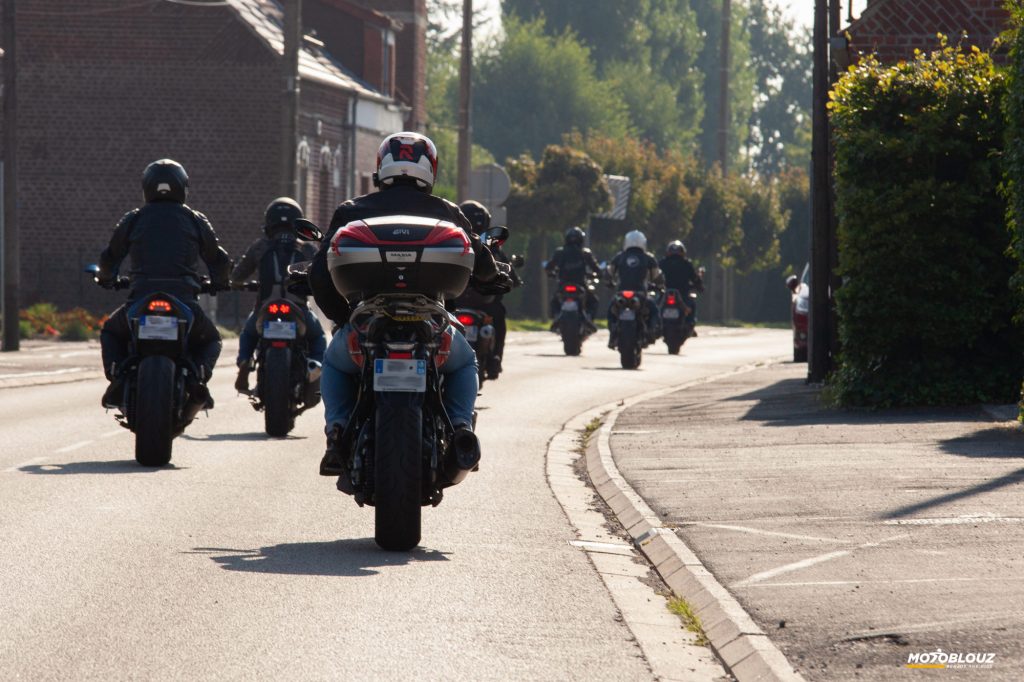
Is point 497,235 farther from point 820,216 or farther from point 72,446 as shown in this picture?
point 820,216

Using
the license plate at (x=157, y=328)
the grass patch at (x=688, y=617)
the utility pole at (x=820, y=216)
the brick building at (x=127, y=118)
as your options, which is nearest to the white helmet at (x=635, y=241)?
the utility pole at (x=820, y=216)

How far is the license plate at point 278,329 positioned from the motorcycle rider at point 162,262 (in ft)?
4.08

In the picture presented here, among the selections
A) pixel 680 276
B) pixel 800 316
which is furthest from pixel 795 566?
pixel 680 276

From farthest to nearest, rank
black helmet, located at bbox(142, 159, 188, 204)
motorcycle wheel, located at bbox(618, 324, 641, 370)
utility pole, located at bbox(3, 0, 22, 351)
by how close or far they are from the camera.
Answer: utility pole, located at bbox(3, 0, 22, 351) < motorcycle wheel, located at bbox(618, 324, 641, 370) < black helmet, located at bbox(142, 159, 188, 204)

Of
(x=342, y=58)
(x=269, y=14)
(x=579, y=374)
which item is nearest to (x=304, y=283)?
(x=579, y=374)

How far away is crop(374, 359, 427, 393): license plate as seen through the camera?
8.05 m

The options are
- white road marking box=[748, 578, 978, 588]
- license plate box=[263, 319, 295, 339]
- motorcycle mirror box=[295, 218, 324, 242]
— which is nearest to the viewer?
white road marking box=[748, 578, 978, 588]

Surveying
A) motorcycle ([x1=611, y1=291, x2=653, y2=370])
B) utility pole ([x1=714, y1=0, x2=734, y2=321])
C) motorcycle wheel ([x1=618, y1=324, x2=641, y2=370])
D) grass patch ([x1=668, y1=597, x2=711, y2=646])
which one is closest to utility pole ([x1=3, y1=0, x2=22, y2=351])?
motorcycle ([x1=611, y1=291, x2=653, y2=370])

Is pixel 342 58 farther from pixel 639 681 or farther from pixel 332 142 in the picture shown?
pixel 639 681

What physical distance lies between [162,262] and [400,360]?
4.41 metres

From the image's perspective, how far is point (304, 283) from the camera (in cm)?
943

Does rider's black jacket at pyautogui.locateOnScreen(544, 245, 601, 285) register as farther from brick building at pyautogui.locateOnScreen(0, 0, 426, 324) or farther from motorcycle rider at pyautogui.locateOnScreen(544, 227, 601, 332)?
brick building at pyautogui.locateOnScreen(0, 0, 426, 324)

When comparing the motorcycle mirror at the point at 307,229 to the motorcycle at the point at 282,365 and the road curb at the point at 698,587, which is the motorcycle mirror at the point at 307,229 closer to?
the road curb at the point at 698,587

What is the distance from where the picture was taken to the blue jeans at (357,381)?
8.58m
